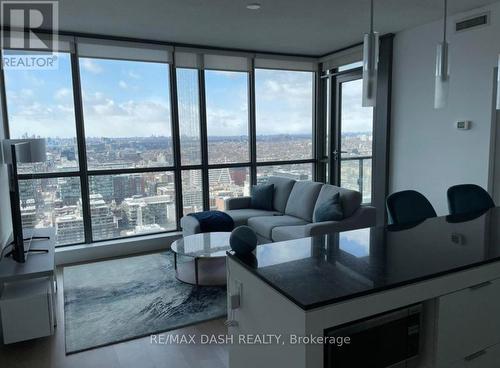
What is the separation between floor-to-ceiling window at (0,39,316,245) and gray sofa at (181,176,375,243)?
25.4 inches

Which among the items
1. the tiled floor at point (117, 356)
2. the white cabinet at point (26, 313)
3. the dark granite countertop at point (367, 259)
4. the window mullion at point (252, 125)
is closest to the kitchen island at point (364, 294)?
the dark granite countertop at point (367, 259)

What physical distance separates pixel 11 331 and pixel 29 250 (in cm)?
83

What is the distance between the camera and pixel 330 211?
4.23m

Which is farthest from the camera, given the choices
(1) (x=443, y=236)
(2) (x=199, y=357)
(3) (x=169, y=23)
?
(3) (x=169, y=23)

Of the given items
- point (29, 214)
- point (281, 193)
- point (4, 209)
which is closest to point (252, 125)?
point (281, 193)

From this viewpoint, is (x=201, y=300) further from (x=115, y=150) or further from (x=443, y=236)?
(x=115, y=150)

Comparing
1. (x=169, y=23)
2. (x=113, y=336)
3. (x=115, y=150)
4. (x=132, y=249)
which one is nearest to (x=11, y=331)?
(x=113, y=336)

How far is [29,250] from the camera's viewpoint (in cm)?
335

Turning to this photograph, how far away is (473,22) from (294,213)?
2972 mm

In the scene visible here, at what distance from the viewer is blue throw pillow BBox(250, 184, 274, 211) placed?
5465 mm

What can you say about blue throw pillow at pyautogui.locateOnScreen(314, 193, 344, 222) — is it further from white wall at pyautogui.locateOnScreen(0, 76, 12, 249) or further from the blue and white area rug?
white wall at pyautogui.locateOnScreen(0, 76, 12, 249)

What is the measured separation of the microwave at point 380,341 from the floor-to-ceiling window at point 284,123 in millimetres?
4589

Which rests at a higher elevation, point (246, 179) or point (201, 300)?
point (246, 179)

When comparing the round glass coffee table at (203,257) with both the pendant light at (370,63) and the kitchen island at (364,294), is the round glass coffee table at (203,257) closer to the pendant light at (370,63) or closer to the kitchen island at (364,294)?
the kitchen island at (364,294)
